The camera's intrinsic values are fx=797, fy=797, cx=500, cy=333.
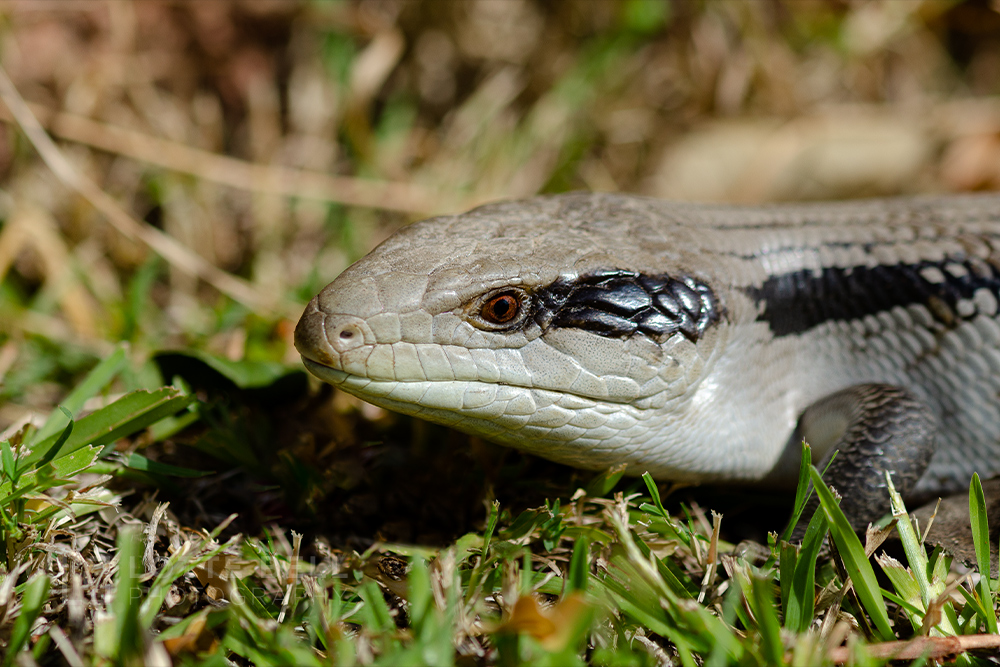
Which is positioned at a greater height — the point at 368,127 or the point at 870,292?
the point at 870,292

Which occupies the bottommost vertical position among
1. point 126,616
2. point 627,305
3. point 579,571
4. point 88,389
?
point 88,389

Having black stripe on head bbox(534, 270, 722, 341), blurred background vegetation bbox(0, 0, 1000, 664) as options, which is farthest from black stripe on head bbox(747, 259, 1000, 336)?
blurred background vegetation bbox(0, 0, 1000, 664)

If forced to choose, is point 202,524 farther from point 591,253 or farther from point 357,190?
point 357,190

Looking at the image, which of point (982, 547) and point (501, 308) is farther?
point (501, 308)

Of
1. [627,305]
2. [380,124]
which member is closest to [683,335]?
[627,305]

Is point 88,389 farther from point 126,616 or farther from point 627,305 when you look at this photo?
point 627,305

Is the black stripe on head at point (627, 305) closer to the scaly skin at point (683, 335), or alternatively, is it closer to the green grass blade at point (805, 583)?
the scaly skin at point (683, 335)

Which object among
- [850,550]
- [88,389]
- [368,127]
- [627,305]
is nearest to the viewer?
[850,550]

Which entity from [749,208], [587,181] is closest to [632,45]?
[587,181]

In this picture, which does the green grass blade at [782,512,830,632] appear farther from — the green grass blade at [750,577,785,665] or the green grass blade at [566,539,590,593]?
the green grass blade at [566,539,590,593]
